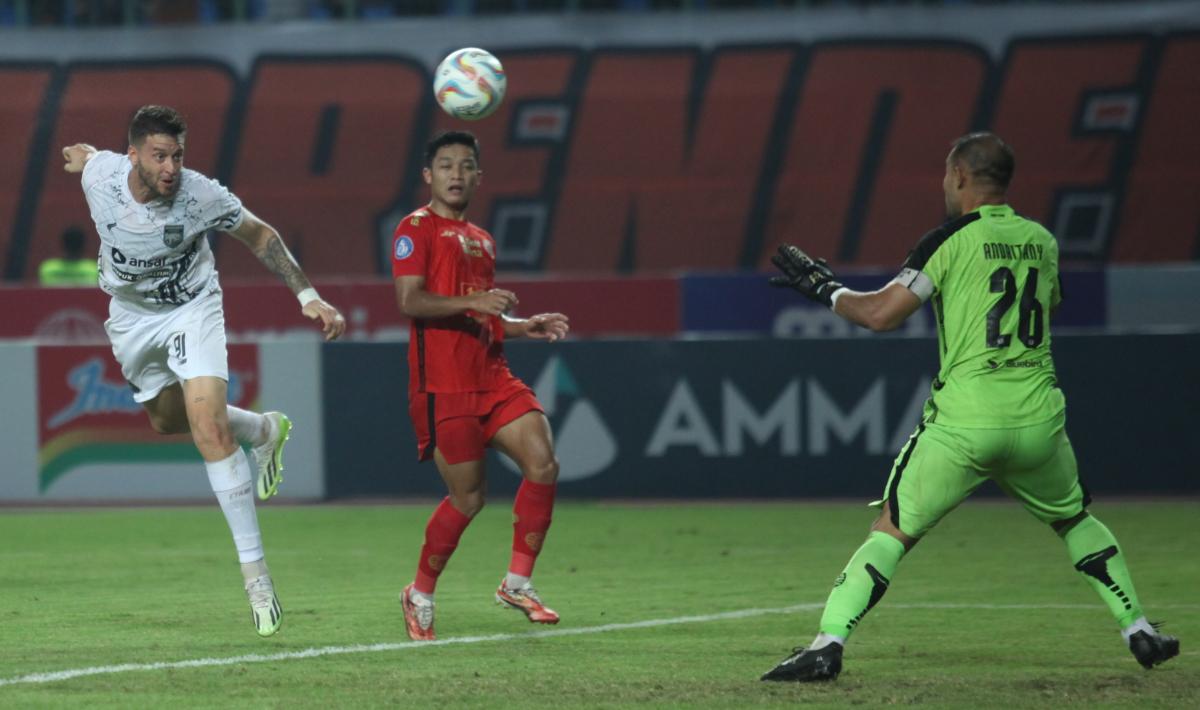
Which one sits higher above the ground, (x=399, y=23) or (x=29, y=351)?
(x=399, y=23)

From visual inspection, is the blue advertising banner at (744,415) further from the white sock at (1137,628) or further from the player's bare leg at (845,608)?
the player's bare leg at (845,608)

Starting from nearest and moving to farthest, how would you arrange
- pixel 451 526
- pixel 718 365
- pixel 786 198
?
pixel 451 526 < pixel 718 365 < pixel 786 198

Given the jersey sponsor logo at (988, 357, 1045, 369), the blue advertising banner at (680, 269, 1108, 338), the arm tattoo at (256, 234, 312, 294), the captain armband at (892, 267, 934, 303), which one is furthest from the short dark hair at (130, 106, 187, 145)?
the blue advertising banner at (680, 269, 1108, 338)

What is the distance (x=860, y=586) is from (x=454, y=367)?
7.37ft

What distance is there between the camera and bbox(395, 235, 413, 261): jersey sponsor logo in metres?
7.89

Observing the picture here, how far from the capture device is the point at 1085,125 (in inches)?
1016

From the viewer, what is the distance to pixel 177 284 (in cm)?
789

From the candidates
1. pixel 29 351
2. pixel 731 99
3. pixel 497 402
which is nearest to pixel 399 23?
pixel 731 99

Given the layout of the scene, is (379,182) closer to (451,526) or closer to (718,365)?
(718,365)

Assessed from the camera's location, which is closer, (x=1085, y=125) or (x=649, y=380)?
(x=649, y=380)

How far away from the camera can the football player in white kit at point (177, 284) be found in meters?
7.62

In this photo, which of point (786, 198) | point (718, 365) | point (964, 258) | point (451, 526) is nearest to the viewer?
point (964, 258)

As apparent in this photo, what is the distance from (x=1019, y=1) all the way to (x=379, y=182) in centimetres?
898

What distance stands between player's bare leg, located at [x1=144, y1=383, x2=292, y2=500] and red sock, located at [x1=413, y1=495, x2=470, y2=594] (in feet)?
2.82
